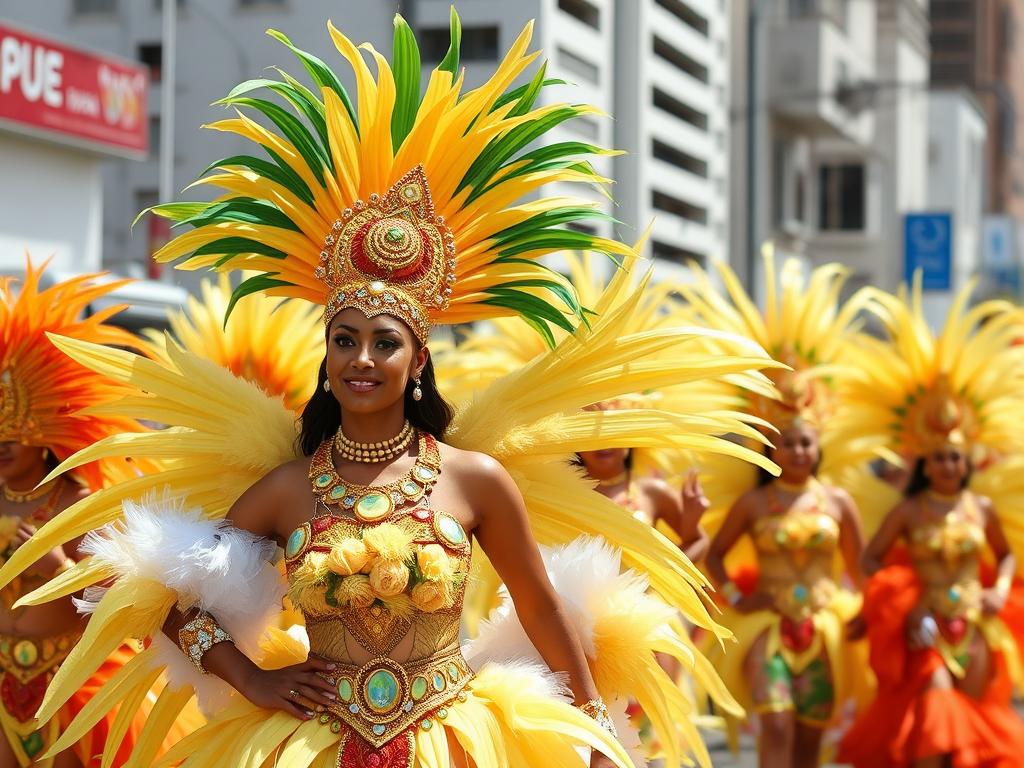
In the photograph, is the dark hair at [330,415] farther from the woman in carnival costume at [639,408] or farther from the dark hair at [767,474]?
the dark hair at [767,474]

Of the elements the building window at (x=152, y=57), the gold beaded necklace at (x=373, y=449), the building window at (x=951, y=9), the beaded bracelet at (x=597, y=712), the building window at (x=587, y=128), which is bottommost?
the beaded bracelet at (x=597, y=712)

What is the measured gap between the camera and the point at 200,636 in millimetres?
4324

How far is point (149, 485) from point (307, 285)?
69 cm

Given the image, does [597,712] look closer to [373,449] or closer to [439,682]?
[439,682]

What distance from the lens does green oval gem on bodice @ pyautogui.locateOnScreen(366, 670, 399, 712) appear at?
13.8 ft

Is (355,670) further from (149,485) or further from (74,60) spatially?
(74,60)

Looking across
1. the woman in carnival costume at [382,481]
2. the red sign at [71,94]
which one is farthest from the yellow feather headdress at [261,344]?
the red sign at [71,94]

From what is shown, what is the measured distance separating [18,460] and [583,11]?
4.82 metres

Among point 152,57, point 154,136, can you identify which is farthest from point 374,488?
point 154,136

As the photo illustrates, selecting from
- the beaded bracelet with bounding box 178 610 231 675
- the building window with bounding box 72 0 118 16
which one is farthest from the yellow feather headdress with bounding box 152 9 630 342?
the building window with bounding box 72 0 118 16

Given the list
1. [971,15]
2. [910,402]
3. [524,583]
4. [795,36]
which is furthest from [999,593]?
[971,15]

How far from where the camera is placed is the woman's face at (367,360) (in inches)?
170

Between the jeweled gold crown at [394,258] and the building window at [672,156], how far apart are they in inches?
365

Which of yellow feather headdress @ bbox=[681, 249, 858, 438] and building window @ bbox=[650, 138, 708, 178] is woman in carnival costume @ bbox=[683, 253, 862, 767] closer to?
yellow feather headdress @ bbox=[681, 249, 858, 438]
